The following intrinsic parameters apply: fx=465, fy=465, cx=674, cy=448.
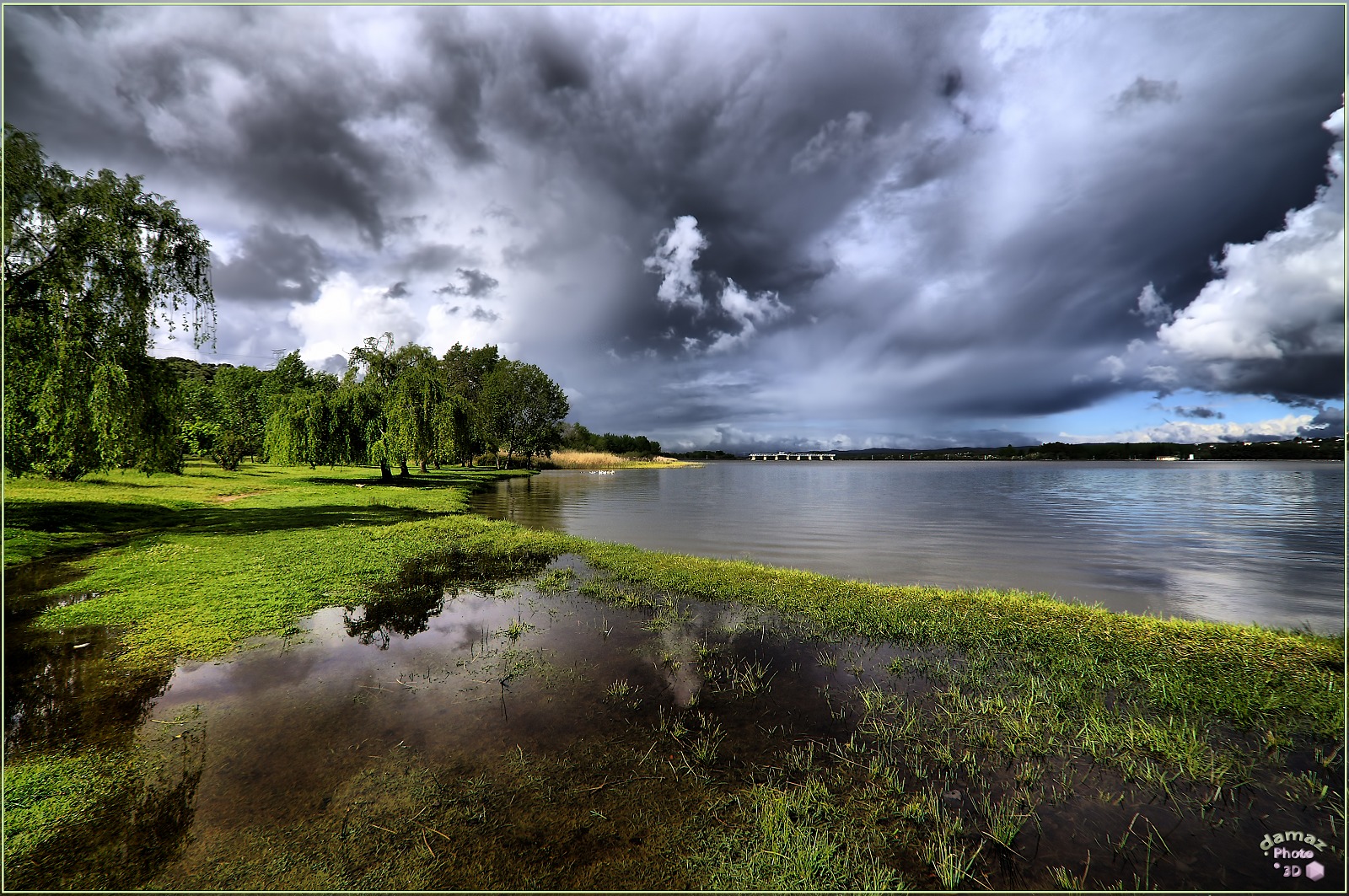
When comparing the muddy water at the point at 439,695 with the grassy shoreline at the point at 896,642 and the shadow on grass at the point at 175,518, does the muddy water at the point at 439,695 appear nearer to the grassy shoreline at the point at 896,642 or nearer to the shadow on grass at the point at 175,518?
the grassy shoreline at the point at 896,642

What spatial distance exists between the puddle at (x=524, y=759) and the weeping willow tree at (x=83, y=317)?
27.7ft

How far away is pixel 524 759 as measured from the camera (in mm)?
5188

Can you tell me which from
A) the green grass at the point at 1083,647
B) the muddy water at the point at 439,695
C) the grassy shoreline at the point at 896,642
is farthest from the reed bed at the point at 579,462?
the muddy water at the point at 439,695

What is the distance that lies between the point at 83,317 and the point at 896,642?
70.9 ft

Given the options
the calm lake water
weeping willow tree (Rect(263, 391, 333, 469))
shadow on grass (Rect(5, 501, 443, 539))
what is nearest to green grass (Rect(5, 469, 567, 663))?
shadow on grass (Rect(5, 501, 443, 539))

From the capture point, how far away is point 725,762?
527 centimetres

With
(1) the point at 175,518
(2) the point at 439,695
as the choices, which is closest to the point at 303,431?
(1) the point at 175,518

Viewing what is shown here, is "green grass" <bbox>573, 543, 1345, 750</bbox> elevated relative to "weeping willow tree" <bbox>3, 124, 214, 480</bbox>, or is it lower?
lower

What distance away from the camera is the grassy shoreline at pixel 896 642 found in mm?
4723

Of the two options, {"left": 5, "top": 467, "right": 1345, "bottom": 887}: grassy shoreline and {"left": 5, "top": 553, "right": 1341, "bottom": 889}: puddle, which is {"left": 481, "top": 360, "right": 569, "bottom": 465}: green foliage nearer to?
{"left": 5, "top": 467, "right": 1345, "bottom": 887}: grassy shoreline

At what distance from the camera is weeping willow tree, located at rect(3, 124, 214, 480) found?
38.9 ft

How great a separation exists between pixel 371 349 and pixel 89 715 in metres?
34.1

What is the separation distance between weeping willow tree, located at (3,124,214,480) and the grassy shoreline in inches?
123

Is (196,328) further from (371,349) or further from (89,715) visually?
(371,349)
